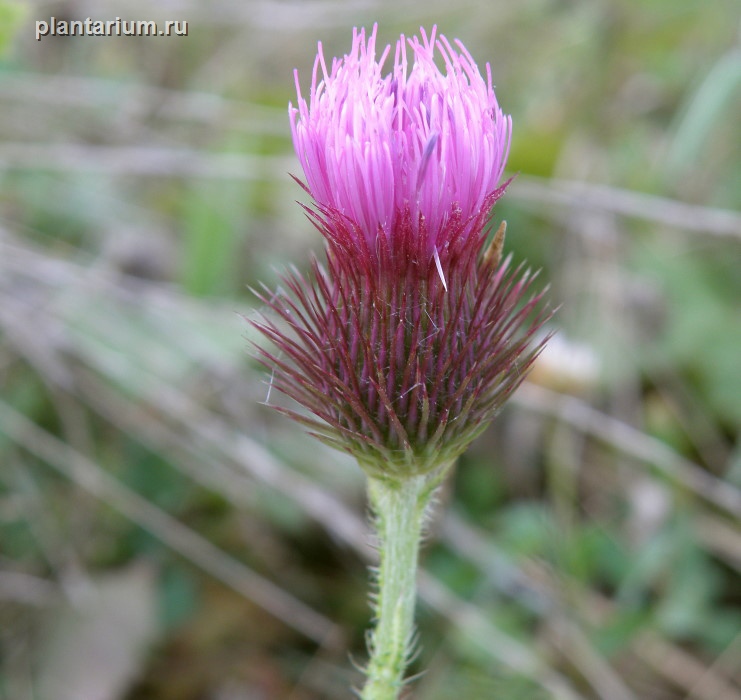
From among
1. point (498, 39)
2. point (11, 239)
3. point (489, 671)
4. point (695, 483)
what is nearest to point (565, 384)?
point (695, 483)

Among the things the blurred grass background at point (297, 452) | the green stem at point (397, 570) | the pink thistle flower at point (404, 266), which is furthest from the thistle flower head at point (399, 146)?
the blurred grass background at point (297, 452)

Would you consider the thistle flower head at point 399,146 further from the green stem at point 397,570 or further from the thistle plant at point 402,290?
the green stem at point 397,570

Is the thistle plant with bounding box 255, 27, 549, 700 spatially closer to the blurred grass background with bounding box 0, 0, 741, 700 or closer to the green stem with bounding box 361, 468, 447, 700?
the green stem with bounding box 361, 468, 447, 700

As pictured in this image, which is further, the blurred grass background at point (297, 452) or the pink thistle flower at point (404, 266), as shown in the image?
the blurred grass background at point (297, 452)

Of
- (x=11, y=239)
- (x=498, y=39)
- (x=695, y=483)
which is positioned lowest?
(x=695, y=483)

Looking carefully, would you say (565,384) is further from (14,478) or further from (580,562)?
(14,478)
